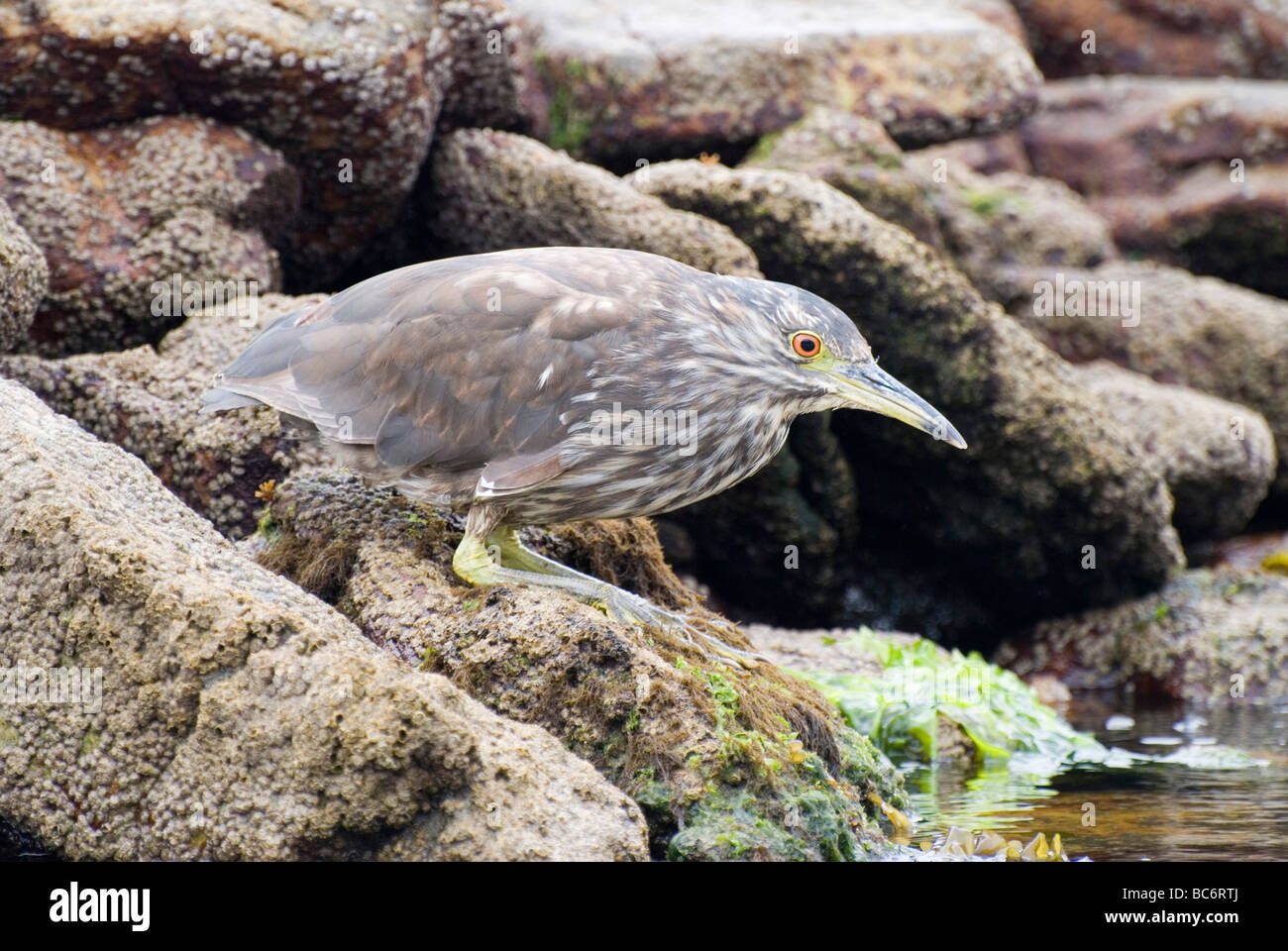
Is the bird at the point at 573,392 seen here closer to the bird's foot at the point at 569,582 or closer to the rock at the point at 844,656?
the bird's foot at the point at 569,582

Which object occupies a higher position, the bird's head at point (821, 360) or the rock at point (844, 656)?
the bird's head at point (821, 360)

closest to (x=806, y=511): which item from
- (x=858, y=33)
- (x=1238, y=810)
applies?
(x=1238, y=810)

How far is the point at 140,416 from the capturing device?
606 cm

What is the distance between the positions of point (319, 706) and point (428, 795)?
354 millimetres

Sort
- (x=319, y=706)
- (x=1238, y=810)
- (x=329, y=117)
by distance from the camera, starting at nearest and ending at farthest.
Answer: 1. (x=319, y=706)
2. (x=1238, y=810)
3. (x=329, y=117)

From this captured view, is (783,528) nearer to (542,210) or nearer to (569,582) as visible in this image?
(542,210)

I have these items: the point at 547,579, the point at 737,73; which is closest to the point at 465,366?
the point at 547,579

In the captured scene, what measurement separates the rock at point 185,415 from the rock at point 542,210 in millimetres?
1600

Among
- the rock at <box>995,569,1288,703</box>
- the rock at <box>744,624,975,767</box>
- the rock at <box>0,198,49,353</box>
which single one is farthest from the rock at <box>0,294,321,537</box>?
the rock at <box>995,569,1288,703</box>

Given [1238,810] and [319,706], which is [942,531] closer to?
[1238,810]

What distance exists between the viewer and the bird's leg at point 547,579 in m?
4.84

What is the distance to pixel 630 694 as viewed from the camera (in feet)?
14.2

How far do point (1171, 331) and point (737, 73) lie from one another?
11.9 feet

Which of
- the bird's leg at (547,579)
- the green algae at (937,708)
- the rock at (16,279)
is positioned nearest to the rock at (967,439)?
the green algae at (937,708)
